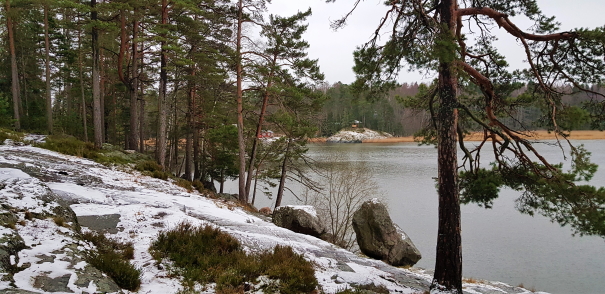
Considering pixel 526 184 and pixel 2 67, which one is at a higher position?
pixel 2 67

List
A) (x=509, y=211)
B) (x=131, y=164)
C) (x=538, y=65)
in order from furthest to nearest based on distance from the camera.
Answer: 1. (x=509, y=211)
2. (x=131, y=164)
3. (x=538, y=65)

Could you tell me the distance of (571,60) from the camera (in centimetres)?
599

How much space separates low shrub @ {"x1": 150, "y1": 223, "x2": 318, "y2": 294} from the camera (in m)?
4.32

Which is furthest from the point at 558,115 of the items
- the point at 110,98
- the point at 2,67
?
the point at 2,67

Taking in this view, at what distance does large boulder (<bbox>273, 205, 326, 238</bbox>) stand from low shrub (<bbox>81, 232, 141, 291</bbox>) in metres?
5.58

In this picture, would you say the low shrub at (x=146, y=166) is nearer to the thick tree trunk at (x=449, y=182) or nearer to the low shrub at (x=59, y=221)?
the low shrub at (x=59, y=221)

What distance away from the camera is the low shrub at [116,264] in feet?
12.2

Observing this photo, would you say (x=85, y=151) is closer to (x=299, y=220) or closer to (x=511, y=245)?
(x=299, y=220)

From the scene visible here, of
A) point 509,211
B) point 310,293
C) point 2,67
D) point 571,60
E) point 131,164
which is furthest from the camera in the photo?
point 2,67

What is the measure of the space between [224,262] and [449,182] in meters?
4.05

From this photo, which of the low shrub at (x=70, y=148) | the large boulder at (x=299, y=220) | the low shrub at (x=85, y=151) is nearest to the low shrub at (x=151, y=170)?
the low shrub at (x=85, y=151)

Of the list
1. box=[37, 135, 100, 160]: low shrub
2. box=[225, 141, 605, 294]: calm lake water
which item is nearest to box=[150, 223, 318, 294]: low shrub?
box=[37, 135, 100, 160]: low shrub

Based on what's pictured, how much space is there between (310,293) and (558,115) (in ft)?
19.0

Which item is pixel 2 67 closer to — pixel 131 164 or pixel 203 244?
pixel 131 164
